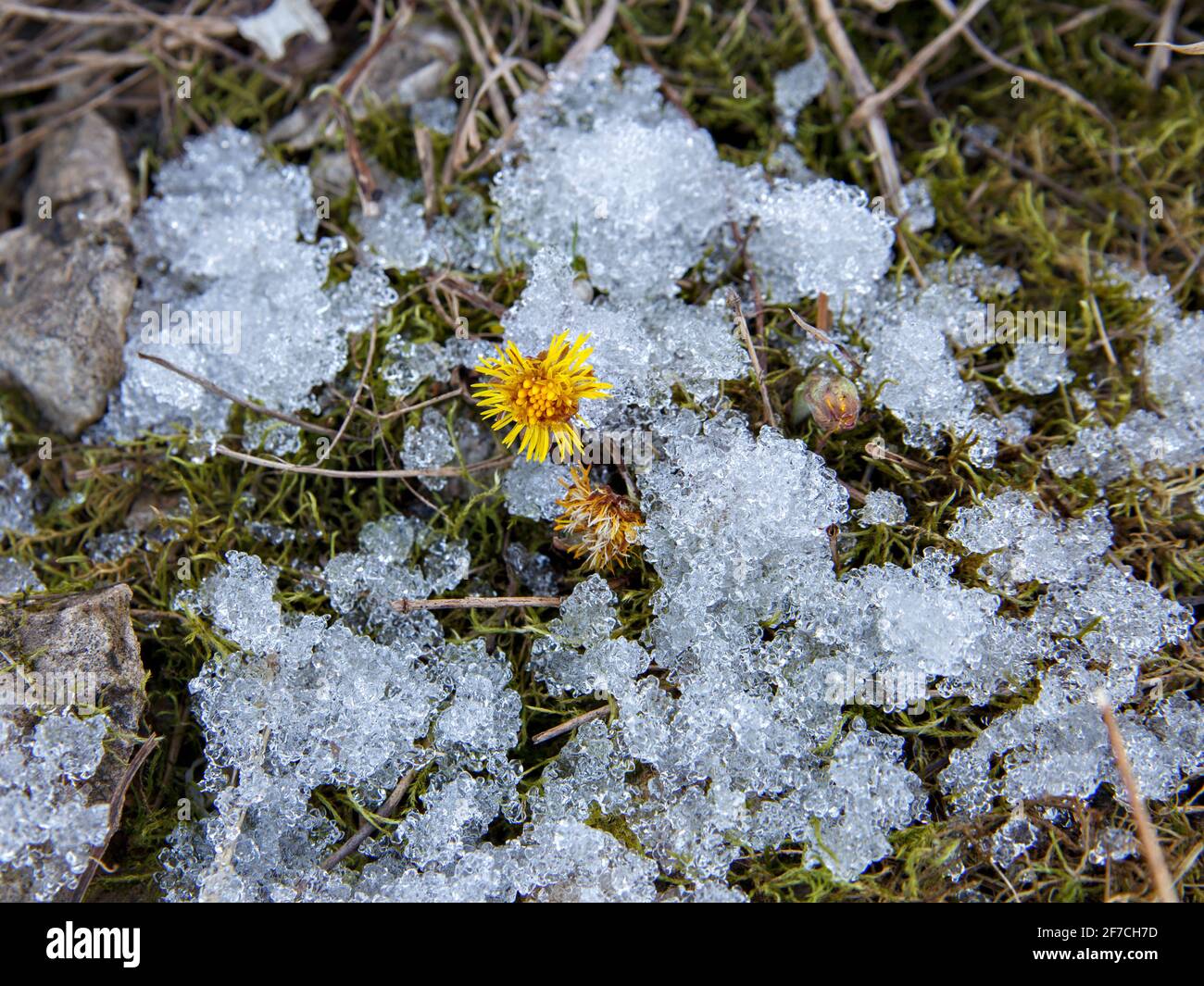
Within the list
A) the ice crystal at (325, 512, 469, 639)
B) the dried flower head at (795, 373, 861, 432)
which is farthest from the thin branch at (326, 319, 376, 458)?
the dried flower head at (795, 373, 861, 432)

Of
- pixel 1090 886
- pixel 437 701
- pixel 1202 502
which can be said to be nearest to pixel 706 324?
pixel 437 701

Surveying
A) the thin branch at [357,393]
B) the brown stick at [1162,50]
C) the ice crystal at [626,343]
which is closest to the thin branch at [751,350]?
the ice crystal at [626,343]

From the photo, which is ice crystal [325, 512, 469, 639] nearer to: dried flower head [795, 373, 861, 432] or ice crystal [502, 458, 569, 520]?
ice crystal [502, 458, 569, 520]

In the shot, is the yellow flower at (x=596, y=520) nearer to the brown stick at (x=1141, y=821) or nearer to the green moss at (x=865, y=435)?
the green moss at (x=865, y=435)

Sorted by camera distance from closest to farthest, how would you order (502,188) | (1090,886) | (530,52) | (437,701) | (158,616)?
(1090,886) → (437,701) → (158,616) → (502,188) → (530,52)

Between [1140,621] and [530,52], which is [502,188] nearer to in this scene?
[530,52]

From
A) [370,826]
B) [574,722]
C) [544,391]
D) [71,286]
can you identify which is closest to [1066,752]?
[574,722]
